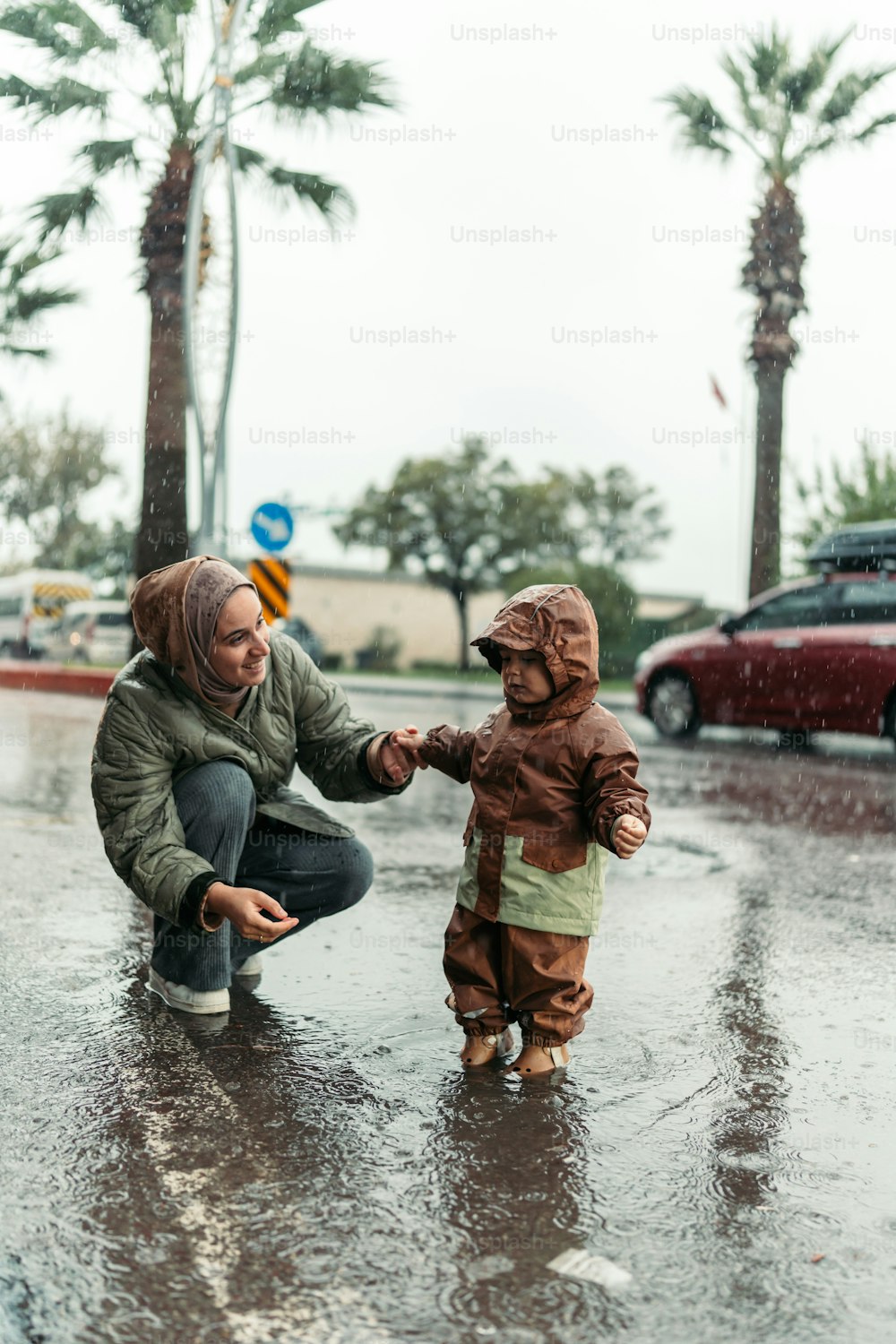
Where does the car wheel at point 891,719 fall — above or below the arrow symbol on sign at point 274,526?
below

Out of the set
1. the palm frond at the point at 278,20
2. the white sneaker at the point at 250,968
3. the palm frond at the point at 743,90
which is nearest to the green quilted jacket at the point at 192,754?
the white sneaker at the point at 250,968

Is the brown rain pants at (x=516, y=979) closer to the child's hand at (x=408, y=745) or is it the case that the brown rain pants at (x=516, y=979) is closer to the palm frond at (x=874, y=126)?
the child's hand at (x=408, y=745)

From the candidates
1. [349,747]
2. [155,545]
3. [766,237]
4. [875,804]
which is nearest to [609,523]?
[766,237]

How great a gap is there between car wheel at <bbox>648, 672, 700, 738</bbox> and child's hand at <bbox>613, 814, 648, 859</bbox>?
10601 mm

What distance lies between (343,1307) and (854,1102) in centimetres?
149

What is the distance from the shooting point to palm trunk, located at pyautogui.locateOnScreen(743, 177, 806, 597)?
68.5 ft

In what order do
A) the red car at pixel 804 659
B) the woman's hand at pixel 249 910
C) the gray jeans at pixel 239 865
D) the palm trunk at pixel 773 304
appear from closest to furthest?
the woman's hand at pixel 249 910 → the gray jeans at pixel 239 865 → the red car at pixel 804 659 → the palm trunk at pixel 773 304

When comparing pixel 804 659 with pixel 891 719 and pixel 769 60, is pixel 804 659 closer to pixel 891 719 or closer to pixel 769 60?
pixel 891 719

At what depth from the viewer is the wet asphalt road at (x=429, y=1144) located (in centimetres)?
214

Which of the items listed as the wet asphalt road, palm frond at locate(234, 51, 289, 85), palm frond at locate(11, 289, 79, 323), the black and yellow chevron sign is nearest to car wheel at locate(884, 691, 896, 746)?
the black and yellow chevron sign

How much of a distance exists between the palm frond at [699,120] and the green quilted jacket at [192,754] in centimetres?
1950

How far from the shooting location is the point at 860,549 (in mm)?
12992

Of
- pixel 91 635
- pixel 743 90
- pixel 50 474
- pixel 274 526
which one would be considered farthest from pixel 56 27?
pixel 50 474

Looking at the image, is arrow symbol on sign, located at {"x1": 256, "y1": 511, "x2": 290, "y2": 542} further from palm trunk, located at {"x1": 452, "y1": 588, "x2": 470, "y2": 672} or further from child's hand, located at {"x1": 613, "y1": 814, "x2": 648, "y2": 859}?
palm trunk, located at {"x1": 452, "y1": 588, "x2": 470, "y2": 672}
